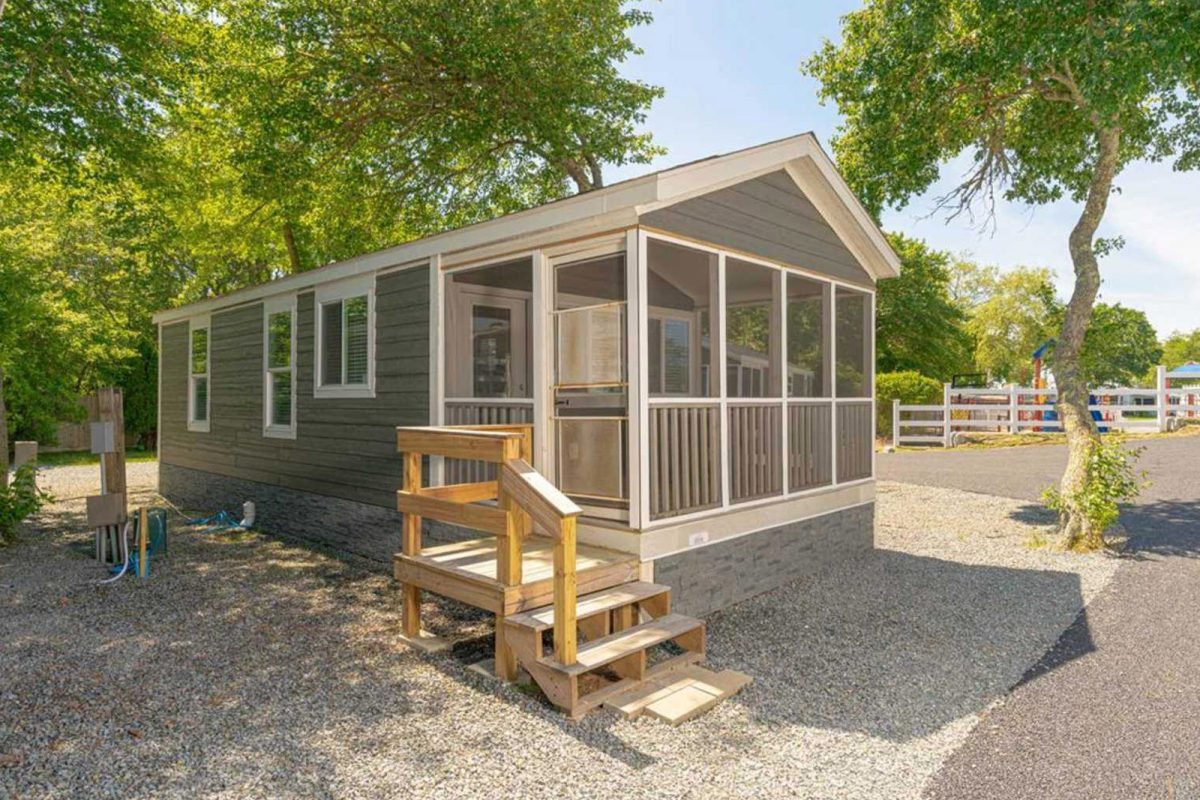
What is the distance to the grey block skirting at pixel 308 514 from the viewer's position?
6.58m

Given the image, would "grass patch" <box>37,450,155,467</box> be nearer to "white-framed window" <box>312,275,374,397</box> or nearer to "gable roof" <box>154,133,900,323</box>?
"white-framed window" <box>312,275,374,397</box>

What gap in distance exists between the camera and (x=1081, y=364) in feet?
26.4

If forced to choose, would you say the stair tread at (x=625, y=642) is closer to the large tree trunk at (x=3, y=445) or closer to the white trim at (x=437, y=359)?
the white trim at (x=437, y=359)

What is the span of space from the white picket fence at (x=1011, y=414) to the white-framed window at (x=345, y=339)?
1443 centimetres

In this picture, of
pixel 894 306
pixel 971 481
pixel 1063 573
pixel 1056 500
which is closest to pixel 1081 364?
pixel 1056 500

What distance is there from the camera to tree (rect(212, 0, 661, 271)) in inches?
370

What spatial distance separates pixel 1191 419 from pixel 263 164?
71.8 ft

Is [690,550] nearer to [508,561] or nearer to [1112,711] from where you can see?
[508,561]

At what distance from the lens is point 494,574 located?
4.04 metres

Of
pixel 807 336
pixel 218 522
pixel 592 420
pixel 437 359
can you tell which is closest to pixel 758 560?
pixel 592 420

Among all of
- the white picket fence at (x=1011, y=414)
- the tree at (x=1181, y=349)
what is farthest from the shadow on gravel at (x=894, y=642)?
the tree at (x=1181, y=349)

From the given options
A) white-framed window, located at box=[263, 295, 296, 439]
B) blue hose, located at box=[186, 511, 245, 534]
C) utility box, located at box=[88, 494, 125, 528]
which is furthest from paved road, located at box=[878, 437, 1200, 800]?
blue hose, located at box=[186, 511, 245, 534]

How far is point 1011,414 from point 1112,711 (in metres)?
16.2

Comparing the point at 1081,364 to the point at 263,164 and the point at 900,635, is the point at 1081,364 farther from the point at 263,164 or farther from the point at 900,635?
the point at 263,164
